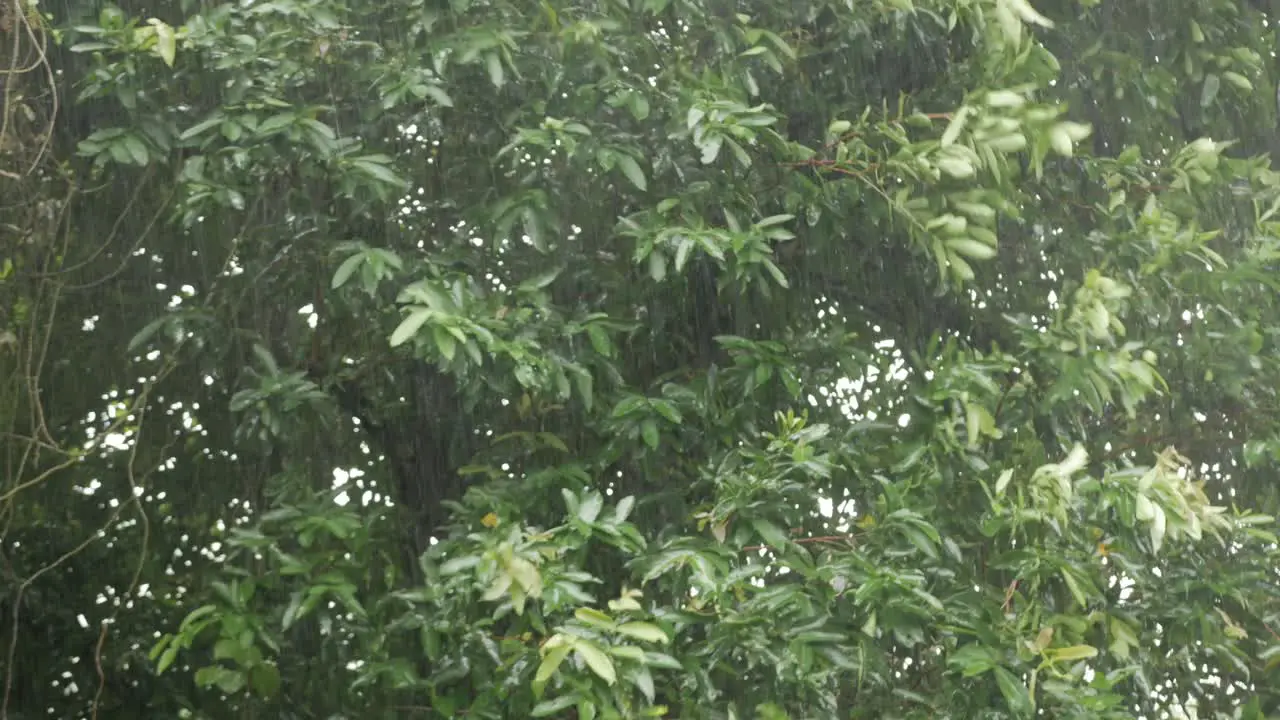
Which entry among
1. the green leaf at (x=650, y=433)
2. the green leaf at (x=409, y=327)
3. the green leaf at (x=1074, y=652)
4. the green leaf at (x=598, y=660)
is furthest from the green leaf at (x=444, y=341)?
the green leaf at (x=1074, y=652)

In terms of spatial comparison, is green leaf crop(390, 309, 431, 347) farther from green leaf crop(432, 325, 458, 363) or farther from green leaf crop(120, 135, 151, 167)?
green leaf crop(120, 135, 151, 167)

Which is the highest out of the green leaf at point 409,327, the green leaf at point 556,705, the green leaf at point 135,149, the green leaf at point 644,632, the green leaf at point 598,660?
the green leaf at point 135,149

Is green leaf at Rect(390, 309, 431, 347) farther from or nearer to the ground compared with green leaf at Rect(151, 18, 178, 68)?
nearer to the ground

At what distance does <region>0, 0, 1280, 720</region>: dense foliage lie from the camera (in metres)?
3.46

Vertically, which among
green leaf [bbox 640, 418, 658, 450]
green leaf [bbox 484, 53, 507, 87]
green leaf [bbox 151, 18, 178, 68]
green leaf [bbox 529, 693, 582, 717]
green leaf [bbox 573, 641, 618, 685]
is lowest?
green leaf [bbox 529, 693, 582, 717]

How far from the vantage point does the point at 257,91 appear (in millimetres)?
3578

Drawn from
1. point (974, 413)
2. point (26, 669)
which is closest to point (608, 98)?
point (974, 413)

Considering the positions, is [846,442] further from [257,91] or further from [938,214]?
[257,91]

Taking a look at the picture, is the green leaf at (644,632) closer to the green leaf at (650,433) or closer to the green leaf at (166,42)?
the green leaf at (650,433)

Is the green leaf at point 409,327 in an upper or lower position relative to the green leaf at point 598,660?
upper

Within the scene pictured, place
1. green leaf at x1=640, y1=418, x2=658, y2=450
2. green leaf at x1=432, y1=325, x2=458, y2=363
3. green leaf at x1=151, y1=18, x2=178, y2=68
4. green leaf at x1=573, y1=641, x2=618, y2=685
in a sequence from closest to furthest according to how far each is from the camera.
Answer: green leaf at x1=573, y1=641, x2=618, y2=685 < green leaf at x1=432, y1=325, x2=458, y2=363 < green leaf at x1=151, y1=18, x2=178, y2=68 < green leaf at x1=640, y1=418, x2=658, y2=450

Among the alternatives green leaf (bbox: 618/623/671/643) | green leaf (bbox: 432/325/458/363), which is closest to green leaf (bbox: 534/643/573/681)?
green leaf (bbox: 618/623/671/643)

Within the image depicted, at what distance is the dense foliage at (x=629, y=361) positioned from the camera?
346cm

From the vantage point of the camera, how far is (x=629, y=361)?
13.5 ft
